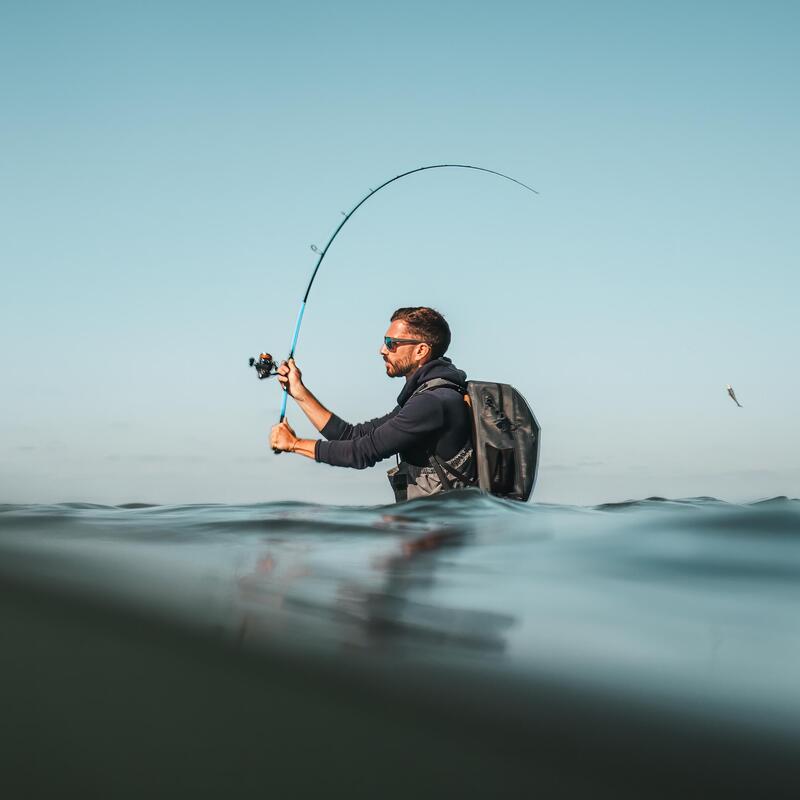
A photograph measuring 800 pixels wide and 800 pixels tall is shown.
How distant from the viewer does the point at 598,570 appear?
2.68 m

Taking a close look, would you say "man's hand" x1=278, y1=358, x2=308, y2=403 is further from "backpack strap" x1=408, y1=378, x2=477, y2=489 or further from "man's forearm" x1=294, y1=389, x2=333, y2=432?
"backpack strap" x1=408, y1=378, x2=477, y2=489

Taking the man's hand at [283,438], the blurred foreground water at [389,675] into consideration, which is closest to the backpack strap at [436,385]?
the man's hand at [283,438]

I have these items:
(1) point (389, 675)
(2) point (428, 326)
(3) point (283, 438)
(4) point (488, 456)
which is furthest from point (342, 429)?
(1) point (389, 675)

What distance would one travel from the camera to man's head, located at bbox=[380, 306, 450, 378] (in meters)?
6.45

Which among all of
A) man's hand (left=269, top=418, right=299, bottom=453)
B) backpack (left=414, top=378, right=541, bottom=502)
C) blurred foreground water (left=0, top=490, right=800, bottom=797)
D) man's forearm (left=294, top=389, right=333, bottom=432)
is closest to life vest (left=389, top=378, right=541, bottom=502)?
backpack (left=414, top=378, right=541, bottom=502)

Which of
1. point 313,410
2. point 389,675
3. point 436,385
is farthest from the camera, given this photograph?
point 313,410

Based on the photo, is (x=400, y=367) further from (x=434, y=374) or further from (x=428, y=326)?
(x=434, y=374)

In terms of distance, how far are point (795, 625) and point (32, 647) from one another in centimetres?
173

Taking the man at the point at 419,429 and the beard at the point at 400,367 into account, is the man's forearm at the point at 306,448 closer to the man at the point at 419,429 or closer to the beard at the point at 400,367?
the man at the point at 419,429

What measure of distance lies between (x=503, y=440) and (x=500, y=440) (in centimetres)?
3

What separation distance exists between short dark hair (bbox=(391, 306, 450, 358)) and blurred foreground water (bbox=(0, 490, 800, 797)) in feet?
12.5

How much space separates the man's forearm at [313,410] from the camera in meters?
6.57

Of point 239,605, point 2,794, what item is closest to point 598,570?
point 239,605

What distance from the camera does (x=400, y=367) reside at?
6512mm
